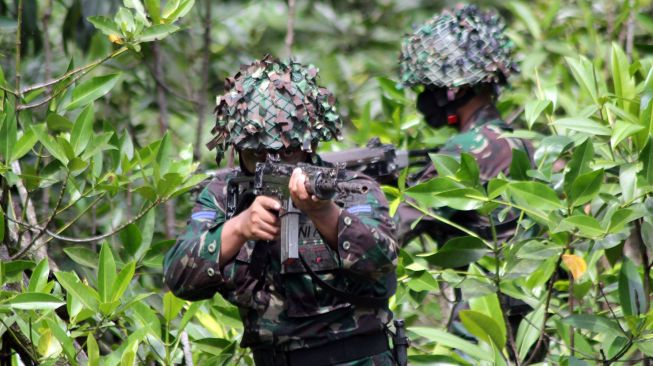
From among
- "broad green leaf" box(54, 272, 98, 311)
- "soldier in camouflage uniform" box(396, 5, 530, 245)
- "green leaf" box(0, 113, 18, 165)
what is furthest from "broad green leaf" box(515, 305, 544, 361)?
"green leaf" box(0, 113, 18, 165)

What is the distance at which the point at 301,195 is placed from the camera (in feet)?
9.36

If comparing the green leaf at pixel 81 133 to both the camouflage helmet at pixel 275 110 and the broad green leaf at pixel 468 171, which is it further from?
the broad green leaf at pixel 468 171

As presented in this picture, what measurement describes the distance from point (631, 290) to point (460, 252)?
0.49 m

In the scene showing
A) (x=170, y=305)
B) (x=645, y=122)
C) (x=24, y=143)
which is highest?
(x=24, y=143)

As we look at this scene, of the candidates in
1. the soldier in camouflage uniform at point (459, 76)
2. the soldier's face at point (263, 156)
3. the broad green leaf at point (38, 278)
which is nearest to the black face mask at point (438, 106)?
the soldier in camouflage uniform at point (459, 76)

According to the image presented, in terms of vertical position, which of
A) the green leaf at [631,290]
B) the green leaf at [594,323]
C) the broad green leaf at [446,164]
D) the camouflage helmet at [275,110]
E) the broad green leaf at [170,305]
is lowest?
the green leaf at [594,323]

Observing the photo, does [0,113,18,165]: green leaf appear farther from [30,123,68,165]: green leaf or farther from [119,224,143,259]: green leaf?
[119,224,143,259]: green leaf

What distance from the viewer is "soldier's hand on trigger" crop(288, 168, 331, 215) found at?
2.84 m

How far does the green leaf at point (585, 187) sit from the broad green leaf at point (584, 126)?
219 millimetres

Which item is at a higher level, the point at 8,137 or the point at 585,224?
the point at 8,137

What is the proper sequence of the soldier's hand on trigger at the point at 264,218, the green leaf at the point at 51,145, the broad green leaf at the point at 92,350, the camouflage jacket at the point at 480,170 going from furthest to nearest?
the camouflage jacket at the point at 480,170 < the green leaf at the point at 51,145 < the broad green leaf at the point at 92,350 < the soldier's hand on trigger at the point at 264,218

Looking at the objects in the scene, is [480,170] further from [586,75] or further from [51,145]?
[51,145]

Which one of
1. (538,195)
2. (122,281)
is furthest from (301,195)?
(538,195)

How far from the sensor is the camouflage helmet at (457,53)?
4.64m
